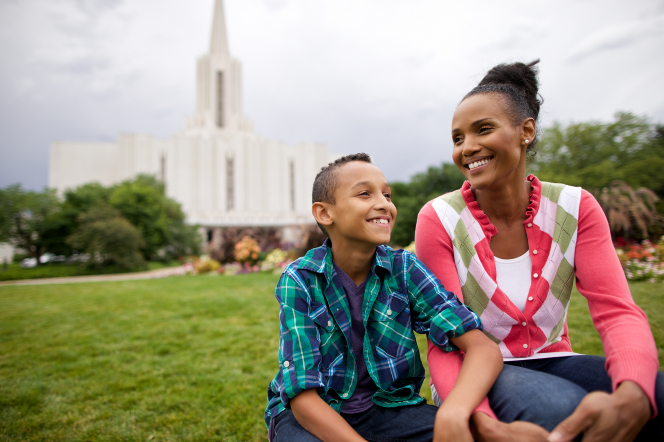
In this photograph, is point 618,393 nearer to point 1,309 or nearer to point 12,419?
point 12,419

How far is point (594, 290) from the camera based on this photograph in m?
1.32

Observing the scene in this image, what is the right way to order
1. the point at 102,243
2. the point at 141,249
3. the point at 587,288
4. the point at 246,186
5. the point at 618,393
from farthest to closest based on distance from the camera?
1. the point at 246,186
2. the point at 141,249
3. the point at 102,243
4. the point at 587,288
5. the point at 618,393

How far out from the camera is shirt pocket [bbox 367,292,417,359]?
140 cm

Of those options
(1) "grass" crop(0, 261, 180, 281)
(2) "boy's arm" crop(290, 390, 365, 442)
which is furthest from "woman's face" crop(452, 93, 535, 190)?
(1) "grass" crop(0, 261, 180, 281)

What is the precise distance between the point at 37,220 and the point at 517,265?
1012 inches

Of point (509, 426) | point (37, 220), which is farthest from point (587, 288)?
point (37, 220)

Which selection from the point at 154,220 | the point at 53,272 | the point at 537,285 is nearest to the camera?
the point at 537,285

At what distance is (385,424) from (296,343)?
48cm

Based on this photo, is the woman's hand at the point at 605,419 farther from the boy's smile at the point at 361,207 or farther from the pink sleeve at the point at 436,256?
the boy's smile at the point at 361,207

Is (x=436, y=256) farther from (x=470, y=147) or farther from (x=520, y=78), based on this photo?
(x=520, y=78)

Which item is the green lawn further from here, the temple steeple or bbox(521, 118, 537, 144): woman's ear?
the temple steeple

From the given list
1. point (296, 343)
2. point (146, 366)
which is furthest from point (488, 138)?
point (146, 366)

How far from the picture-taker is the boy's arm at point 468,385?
102cm

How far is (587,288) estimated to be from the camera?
4.44 ft
